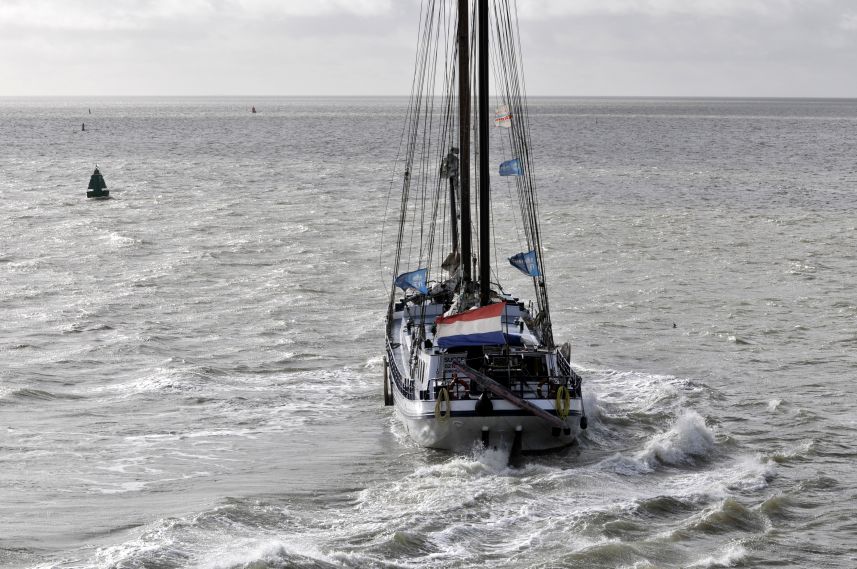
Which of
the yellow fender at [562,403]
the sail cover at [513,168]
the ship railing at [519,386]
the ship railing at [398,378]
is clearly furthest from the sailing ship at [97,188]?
the yellow fender at [562,403]

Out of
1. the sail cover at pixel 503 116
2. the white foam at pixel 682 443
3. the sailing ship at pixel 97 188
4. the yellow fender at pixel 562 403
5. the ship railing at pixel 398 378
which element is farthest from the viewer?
the sailing ship at pixel 97 188

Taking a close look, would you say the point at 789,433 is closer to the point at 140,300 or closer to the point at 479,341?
the point at 479,341

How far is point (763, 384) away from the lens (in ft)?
110

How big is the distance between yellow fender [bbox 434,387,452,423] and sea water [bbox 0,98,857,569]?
45.0 inches

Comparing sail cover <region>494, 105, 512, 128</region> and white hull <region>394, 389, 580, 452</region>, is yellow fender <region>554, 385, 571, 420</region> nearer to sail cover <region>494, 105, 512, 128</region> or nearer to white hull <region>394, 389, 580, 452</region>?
white hull <region>394, 389, 580, 452</region>

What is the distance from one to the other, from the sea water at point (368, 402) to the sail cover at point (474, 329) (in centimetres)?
286

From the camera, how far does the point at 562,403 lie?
25.7m

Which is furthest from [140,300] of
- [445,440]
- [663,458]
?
[663,458]

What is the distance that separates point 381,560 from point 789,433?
511 inches

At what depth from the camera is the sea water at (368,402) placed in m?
21.8

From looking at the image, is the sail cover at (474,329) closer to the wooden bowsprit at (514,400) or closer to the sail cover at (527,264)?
the wooden bowsprit at (514,400)

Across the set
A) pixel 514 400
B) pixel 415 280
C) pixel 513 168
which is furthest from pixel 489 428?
pixel 415 280

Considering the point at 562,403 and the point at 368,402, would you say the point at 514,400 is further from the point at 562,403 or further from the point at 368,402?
the point at 368,402

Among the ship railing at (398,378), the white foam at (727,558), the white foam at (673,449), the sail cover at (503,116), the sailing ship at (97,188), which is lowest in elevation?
the white foam at (727,558)
